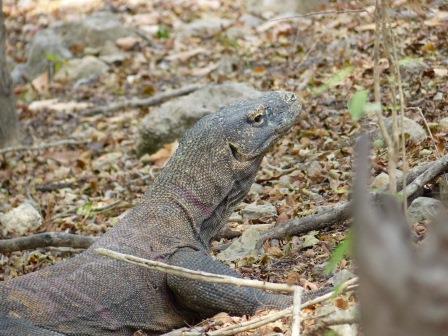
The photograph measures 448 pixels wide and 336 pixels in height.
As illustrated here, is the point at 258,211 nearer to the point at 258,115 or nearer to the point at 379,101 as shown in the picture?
the point at 258,115

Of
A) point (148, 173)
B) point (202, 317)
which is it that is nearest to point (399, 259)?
point (202, 317)

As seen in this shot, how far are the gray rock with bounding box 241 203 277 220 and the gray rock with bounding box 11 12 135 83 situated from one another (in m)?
8.36

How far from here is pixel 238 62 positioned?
44.0ft

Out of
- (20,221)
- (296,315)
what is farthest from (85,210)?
(296,315)

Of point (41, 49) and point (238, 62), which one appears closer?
point (238, 62)

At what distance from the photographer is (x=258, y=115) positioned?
21.8 feet

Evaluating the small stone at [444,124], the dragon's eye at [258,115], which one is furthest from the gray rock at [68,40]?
the dragon's eye at [258,115]

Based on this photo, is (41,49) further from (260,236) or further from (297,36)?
(260,236)

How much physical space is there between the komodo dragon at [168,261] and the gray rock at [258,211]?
38.3 inches

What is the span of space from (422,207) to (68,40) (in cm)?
1160

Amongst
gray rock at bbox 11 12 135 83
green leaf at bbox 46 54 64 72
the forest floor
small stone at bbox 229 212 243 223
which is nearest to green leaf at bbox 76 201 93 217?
the forest floor

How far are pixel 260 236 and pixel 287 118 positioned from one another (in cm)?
92

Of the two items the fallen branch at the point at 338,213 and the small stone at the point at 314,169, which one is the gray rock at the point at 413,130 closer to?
the small stone at the point at 314,169

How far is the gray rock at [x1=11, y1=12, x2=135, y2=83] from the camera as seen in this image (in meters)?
15.8
